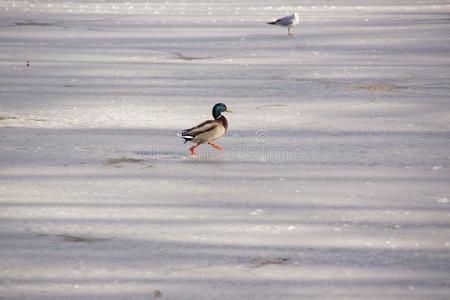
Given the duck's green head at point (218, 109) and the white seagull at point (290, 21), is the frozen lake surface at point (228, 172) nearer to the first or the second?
the duck's green head at point (218, 109)

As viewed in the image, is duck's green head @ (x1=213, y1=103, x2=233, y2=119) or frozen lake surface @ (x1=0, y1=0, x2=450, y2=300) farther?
duck's green head @ (x1=213, y1=103, x2=233, y2=119)

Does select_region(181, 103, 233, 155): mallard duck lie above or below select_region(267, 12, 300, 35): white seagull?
below

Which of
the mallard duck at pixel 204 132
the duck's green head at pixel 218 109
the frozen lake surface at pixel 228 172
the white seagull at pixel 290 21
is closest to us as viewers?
the frozen lake surface at pixel 228 172

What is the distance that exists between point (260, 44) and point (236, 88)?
425 centimetres

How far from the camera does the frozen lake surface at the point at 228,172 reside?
5512 millimetres

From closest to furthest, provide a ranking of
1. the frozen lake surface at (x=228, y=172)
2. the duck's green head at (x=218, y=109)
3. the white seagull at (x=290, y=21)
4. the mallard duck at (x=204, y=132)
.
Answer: the frozen lake surface at (x=228, y=172)
the mallard duck at (x=204, y=132)
the duck's green head at (x=218, y=109)
the white seagull at (x=290, y=21)

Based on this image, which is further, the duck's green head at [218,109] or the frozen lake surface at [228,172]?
the duck's green head at [218,109]

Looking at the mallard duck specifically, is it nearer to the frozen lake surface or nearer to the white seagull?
the frozen lake surface

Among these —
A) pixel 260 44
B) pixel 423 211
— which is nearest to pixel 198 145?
pixel 423 211

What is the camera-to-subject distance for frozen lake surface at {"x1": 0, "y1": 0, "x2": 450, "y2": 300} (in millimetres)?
5512

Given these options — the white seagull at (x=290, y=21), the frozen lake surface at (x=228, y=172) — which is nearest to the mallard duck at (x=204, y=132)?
the frozen lake surface at (x=228, y=172)

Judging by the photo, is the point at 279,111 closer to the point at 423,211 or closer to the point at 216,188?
the point at 216,188

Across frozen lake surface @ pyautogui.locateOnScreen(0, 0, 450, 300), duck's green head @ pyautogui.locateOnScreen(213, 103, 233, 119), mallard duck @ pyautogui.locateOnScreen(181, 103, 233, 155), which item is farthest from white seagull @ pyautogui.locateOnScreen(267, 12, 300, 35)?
mallard duck @ pyautogui.locateOnScreen(181, 103, 233, 155)

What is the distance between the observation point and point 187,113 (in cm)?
1019
